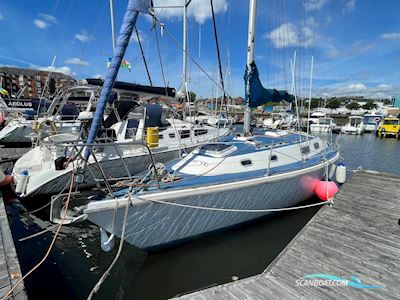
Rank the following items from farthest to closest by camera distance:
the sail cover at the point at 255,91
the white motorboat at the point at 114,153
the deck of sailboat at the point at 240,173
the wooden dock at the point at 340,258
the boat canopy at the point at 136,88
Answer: the boat canopy at the point at 136,88 → the white motorboat at the point at 114,153 → the sail cover at the point at 255,91 → the deck of sailboat at the point at 240,173 → the wooden dock at the point at 340,258

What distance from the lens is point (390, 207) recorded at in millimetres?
5312

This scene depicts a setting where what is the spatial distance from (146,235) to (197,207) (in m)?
1.08

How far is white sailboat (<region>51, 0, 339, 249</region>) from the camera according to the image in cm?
412

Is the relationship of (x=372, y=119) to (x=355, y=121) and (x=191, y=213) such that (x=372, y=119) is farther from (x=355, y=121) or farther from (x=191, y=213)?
(x=191, y=213)

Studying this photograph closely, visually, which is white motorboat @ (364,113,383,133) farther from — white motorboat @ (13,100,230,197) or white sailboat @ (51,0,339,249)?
white sailboat @ (51,0,339,249)

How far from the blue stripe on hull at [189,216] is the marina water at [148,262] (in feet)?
1.26

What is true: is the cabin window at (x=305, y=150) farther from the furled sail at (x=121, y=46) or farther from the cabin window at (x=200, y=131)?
the furled sail at (x=121, y=46)

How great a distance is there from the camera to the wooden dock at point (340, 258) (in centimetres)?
287

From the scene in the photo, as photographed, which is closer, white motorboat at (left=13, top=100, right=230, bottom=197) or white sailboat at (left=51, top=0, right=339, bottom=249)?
white sailboat at (left=51, top=0, right=339, bottom=249)

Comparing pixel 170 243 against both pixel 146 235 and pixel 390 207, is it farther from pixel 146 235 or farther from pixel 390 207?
pixel 390 207

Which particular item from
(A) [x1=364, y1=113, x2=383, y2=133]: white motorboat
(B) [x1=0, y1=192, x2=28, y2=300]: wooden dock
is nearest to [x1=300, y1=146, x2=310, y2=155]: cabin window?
(B) [x1=0, y1=192, x2=28, y2=300]: wooden dock

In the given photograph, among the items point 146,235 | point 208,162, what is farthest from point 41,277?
point 208,162

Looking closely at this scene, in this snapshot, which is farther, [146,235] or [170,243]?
[170,243]

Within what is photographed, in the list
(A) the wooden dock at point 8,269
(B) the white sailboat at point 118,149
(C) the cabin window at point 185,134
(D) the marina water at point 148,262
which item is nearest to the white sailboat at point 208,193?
(D) the marina water at point 148,262
